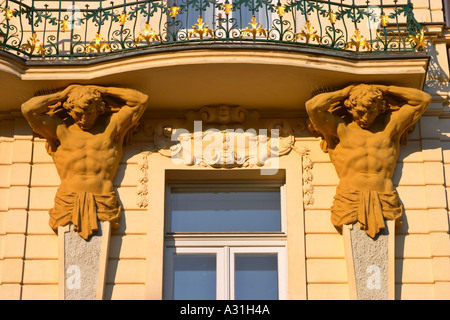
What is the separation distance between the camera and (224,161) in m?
11.1

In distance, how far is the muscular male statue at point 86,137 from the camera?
1063cm

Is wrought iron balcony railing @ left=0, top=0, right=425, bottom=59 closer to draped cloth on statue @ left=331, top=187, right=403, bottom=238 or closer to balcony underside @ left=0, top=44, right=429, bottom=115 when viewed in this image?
balcony underside @ left=0, top=44, right=429, bottom=115

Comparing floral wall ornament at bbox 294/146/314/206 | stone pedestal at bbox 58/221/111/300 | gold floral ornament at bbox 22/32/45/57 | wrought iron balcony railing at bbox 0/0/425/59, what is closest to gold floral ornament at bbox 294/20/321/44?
wrought iron balcony railing at bbox 0/0/425/59

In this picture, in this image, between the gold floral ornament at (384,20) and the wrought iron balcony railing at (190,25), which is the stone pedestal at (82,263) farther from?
the gold floral ornament at (384,20)

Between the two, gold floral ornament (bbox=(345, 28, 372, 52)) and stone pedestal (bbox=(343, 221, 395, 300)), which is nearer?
stone pedestal (bbox=(343, 221, 395, 300))

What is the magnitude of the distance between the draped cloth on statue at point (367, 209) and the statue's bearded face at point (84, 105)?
8.63ft

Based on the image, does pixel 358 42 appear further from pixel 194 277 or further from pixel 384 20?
pixel 194 277

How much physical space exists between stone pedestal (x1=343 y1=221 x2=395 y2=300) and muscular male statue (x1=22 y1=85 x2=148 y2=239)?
237cm

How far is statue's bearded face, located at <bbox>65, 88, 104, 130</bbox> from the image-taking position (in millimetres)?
10766

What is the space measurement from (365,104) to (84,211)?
119 inches

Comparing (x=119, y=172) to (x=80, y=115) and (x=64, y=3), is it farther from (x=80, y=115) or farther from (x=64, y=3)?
(x=64, y=3)

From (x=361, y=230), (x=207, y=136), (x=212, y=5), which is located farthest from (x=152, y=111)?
(x=361, y=230)

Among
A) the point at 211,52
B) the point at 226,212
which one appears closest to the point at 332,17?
the point at 211,52

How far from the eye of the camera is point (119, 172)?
11.0 m
